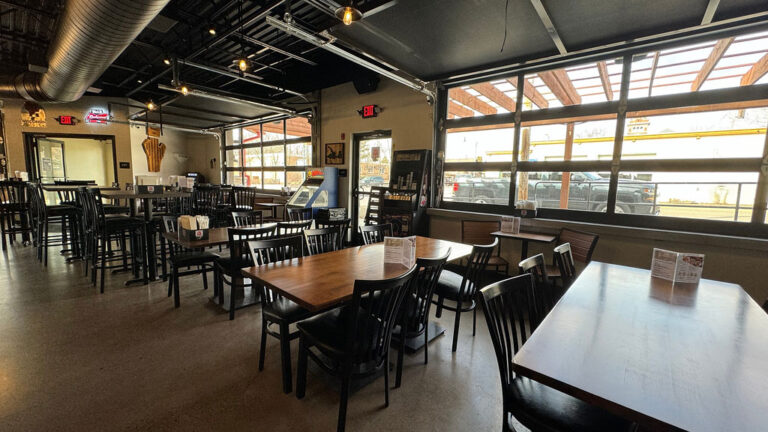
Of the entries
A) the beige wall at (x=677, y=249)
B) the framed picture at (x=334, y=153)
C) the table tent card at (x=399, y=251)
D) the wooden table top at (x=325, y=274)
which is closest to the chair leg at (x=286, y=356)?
the wooden table top at (x=325, y=274)

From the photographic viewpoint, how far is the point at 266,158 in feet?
29.1

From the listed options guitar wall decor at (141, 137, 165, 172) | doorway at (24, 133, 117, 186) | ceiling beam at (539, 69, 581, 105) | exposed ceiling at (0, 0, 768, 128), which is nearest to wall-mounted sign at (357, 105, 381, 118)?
exposed ceiling at (0, 0, 768, 128)

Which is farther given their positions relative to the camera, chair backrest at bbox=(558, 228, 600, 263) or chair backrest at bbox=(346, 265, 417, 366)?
chair backrest at bbox=(558, 228, 600, 263)

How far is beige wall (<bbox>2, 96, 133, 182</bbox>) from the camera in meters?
7.66

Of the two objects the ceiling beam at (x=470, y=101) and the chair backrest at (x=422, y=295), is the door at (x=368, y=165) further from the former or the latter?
the chair backrest at (x=422, y=295)

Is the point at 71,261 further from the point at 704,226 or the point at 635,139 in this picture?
the point at 704,226

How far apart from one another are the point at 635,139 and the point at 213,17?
18.5ft

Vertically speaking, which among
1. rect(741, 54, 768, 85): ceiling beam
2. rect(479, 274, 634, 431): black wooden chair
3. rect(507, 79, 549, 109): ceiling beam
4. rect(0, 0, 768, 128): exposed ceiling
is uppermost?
rect(0, 0, 768, 128): exposed ceiling

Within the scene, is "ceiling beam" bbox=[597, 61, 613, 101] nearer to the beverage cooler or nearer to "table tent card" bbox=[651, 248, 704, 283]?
"table tent card" bbox=[651, 248, 704, 283]

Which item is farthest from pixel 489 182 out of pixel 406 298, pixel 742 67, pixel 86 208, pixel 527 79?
pixel 86 208

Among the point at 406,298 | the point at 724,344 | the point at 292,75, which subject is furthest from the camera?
the point at 292,75

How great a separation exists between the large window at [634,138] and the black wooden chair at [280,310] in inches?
128

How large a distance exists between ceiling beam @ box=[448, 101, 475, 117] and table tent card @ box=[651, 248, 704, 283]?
3.32m

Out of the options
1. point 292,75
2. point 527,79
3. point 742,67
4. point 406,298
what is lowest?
point 406,298
